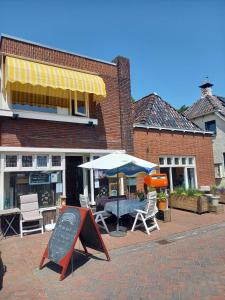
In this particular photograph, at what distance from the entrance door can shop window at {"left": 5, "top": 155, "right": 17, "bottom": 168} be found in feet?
9.59

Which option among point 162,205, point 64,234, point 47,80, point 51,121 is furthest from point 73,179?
point 64,234

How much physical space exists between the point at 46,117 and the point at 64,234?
18.7ft

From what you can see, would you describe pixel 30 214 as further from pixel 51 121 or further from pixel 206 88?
pixel 206 88

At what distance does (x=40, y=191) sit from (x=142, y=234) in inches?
172

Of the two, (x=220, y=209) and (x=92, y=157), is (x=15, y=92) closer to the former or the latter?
(x=92, y=157)

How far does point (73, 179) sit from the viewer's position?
12.1m

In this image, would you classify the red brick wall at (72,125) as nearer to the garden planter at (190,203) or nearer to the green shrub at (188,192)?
the green shrub at (188,192)

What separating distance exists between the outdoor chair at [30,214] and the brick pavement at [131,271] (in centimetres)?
79

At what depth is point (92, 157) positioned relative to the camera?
1135cm

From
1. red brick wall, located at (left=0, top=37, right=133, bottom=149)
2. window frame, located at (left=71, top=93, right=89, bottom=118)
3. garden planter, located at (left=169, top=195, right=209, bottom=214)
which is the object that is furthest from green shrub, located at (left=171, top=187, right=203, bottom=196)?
window frame, located at (left=71, top=93, right=89, bottom=118)

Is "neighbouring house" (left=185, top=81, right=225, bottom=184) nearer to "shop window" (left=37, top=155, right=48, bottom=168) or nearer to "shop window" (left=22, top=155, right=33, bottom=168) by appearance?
"shop window" (left=37, top=155, right=48, bottom=168)

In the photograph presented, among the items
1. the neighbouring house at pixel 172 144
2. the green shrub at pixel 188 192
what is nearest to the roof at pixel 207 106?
the neighbouring house at pixel 172 144

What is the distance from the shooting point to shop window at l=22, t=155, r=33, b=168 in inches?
379

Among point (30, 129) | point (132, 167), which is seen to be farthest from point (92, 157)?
point (30, 129)
